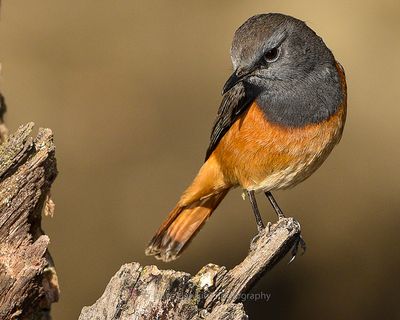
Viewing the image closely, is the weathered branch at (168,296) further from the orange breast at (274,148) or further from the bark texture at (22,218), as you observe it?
the orange breast at (274,148)

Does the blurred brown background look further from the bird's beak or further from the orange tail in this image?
the bird's beak

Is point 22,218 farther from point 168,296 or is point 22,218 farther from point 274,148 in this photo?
point 274,148

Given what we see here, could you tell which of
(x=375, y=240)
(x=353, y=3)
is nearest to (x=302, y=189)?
(x=375, y=240)

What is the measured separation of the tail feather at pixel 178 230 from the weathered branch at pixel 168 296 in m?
2.23

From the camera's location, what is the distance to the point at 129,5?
10.7m

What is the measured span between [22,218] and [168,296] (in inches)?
41.8

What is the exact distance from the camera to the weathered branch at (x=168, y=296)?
4.95 meters

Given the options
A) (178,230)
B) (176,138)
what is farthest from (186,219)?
(176,138)

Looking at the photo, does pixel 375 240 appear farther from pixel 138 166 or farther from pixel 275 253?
pixel 275 253

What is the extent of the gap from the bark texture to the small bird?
153cm

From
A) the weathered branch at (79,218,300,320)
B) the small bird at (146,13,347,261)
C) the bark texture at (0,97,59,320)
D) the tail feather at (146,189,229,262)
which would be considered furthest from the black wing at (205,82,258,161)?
the weathered branch at (79,218,300,320)

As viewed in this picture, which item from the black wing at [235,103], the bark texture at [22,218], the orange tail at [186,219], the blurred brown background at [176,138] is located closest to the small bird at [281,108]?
the black wing at [235,103]

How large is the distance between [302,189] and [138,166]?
5.47 ft

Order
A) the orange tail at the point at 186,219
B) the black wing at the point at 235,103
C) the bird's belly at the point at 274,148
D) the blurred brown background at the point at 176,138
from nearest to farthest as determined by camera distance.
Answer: the bird's belly at the point at 274,148, the black wing at the point at 235,103, the orange tail at the point at 186,219, the blurred brown background at the point at 176,138
